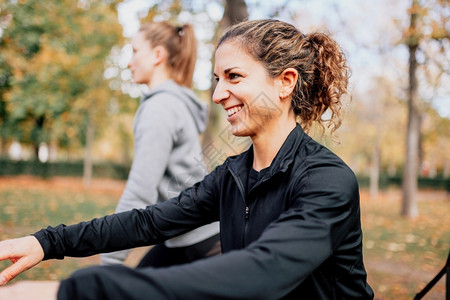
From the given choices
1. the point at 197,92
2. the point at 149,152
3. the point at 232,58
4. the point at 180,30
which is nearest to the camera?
the point at 232,58

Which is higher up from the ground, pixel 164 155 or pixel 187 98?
pixel 187 98

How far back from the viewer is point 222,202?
1801 mm

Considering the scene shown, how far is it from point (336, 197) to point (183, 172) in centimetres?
150

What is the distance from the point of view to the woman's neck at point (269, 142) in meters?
1.76

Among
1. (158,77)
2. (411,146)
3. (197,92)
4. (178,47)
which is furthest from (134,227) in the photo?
(197,92)

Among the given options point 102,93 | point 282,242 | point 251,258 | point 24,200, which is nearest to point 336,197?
point 282,242

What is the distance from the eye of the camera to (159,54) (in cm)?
301

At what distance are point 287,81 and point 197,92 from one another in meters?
19.9

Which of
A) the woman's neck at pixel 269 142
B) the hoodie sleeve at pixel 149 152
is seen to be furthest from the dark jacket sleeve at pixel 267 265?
the hoodie sleeve at pixel 149 152

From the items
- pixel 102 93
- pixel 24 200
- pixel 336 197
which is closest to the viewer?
pixel 336 197

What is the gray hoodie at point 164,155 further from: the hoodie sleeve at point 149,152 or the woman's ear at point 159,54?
the woman's ear at point 159,54

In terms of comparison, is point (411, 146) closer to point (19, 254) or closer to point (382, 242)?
point (382, 242)

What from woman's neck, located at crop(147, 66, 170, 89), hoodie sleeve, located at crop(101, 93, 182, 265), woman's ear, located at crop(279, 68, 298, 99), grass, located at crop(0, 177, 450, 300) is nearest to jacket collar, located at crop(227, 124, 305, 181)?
woman's ear, located at crop(279, 68, 298, 99)

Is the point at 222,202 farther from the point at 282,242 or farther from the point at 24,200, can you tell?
the point at 24,200
